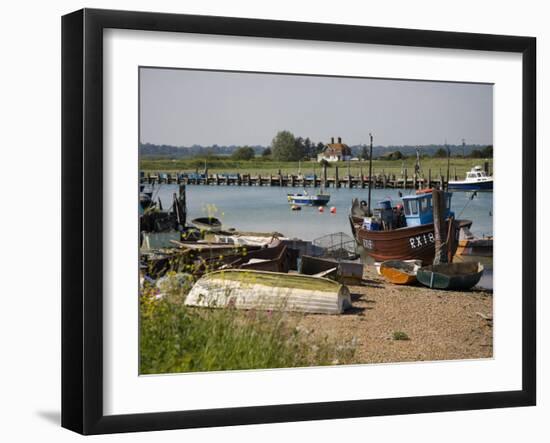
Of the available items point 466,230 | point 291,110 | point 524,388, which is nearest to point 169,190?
point 291,110

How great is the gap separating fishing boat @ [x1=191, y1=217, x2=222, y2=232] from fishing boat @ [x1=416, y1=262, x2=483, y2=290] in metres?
2.04

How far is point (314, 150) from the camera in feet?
31.3

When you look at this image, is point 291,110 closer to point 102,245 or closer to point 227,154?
point 227,154

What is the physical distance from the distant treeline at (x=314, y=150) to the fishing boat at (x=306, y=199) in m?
0.34

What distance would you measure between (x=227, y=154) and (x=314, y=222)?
98cm

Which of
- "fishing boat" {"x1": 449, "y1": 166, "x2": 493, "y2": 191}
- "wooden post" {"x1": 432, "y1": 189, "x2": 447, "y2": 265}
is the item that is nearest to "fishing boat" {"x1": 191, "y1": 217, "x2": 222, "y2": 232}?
"wooden post" {"x1": 432, "y1": 189, "x2": 447, "y2": 265}

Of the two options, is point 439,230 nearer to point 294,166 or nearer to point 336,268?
point 336,268

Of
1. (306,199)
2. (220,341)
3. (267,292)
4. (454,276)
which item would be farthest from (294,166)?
(454,276)

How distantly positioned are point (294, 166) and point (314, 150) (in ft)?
0.74

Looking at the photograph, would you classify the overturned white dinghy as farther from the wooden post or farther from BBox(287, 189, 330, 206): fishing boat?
the wooden post

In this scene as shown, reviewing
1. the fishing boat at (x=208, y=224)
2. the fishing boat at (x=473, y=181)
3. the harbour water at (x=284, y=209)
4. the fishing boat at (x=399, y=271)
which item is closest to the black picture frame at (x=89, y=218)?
the harbour water at (x=284, y=209)

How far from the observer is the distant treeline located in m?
8.95

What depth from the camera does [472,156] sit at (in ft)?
33.0

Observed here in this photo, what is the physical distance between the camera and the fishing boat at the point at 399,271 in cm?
982
